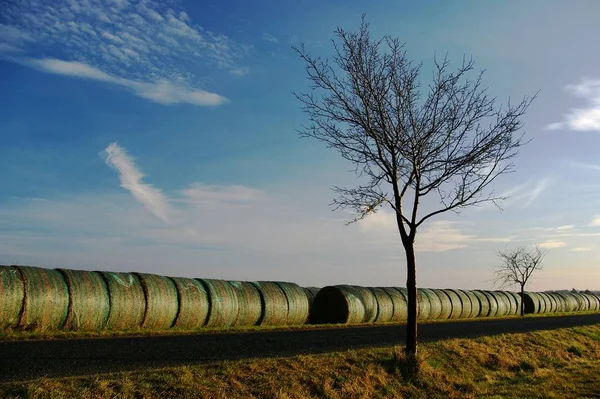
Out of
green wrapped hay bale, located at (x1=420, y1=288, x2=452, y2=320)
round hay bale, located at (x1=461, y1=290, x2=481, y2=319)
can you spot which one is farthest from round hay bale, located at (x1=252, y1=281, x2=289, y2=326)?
round hay bale, located at (x1=461, y1=290, x2=481, y2=319)

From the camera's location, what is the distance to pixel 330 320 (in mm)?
28906

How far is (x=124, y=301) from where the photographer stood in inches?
761

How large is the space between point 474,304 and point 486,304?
290 centimetres

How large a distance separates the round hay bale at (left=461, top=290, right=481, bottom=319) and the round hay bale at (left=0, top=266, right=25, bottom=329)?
33.0 metres

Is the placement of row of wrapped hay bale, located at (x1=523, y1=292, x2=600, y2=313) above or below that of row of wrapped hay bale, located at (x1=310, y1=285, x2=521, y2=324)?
above

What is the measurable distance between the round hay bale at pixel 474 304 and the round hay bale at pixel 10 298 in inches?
1298

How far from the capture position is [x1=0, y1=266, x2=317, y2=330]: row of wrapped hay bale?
16.8 m

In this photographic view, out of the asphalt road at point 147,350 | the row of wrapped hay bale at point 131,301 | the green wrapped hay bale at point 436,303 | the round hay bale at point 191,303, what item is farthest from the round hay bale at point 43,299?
the green wrapped hay bale at point 436,303

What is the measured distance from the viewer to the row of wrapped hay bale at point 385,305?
94.6ft

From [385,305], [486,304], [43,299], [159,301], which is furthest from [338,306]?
[486,304]

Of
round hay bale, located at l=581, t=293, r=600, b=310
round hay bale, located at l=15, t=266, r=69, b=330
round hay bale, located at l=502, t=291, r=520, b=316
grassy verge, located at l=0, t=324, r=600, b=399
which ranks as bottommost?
grassy verge, located at l=0, t=324, r=600, b=399

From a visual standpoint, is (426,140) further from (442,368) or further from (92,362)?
(92,362)

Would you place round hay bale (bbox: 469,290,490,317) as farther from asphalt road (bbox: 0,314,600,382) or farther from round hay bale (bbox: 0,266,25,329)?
round hay bale (bbox: 0,266,25,329)

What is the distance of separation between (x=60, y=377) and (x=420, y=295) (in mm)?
29252
